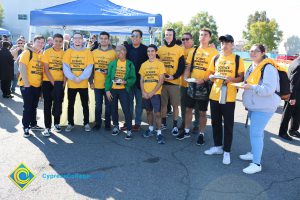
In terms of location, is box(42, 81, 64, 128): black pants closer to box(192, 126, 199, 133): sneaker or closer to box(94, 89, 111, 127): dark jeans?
box(94, 89, 111, 127): dark jeans

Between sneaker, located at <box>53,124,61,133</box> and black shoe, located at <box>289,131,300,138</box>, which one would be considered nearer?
sneaker, located at <box>53,124,61,133</box>

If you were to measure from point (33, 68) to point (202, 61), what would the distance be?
306 cm

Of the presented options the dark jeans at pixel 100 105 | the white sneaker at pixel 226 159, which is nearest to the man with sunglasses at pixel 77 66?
the dark jeans at pixel 100 105

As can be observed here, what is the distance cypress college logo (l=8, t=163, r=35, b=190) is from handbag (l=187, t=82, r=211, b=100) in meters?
2.88

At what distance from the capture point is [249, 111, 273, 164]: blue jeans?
4180mm

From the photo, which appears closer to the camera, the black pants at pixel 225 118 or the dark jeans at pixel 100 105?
the black pants at pixel 225 118

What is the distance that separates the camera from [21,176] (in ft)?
12.9

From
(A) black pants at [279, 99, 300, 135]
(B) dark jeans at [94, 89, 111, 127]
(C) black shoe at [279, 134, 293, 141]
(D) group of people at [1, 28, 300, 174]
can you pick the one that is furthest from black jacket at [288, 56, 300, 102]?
(B) dark jeans at [94, 89, 111, 127]

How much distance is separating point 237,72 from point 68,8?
16.5ft

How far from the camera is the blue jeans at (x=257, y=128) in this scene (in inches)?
165

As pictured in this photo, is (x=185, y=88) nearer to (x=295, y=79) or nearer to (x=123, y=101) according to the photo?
(x=123, y=101)

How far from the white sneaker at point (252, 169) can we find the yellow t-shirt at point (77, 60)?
11.0 ft

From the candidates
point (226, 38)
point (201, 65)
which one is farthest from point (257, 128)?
point (201, 65)

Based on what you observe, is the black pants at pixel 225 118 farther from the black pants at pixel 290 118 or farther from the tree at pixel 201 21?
the tree at pixel 201 21
